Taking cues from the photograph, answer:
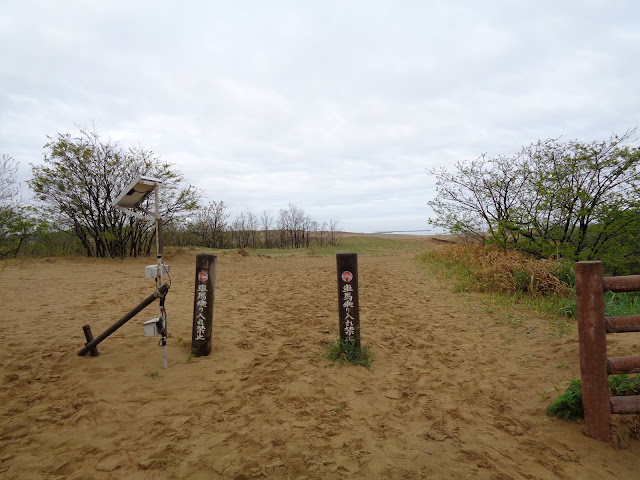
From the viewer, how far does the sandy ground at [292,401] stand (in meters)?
2.57

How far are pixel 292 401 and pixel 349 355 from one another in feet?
3.92

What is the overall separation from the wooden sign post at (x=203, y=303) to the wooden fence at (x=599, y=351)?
3863 mm

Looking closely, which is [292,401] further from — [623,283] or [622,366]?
[623,283]

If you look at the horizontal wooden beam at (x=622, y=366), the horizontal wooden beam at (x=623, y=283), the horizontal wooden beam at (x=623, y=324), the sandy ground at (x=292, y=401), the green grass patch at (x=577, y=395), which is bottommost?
the sandy ground at (x=292, y=401)

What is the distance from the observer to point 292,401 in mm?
3510

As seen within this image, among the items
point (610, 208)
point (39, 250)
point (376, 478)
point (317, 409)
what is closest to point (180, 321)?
point (317, 409)

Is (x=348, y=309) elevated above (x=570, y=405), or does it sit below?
above

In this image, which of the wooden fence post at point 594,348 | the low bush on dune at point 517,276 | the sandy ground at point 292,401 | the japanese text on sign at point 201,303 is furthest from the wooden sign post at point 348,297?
the low bush on dune at point 517,276

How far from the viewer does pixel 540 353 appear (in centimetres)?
433

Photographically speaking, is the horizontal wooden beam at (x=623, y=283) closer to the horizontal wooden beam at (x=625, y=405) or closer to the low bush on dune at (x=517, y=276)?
the horizontal wooden beam at (x=625, y=405)

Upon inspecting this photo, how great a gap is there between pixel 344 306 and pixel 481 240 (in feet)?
32.2

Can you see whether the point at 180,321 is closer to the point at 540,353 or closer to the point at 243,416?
the point at 243,416

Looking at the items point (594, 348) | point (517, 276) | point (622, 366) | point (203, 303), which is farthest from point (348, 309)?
point (517, 276)

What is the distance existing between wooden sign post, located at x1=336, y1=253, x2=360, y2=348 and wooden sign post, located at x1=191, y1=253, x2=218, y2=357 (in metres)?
1.67
